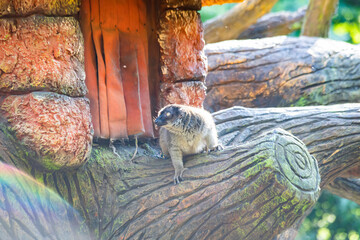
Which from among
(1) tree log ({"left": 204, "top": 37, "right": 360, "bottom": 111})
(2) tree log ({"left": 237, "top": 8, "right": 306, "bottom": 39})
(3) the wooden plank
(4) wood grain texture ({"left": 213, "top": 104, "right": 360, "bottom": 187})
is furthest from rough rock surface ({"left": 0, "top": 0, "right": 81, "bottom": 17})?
(2) tree log ({"left": 237, "top": 8, "right": 306, "bottom": 39})

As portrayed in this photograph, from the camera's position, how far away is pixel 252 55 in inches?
306

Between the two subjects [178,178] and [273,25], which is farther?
[273,25]

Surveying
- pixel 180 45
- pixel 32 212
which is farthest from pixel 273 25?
pixel 32 212

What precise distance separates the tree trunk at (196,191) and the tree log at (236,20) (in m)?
5.08

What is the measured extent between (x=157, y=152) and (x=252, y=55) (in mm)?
3435

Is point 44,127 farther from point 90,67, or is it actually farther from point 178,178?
point 178,178

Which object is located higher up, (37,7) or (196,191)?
(37,7)

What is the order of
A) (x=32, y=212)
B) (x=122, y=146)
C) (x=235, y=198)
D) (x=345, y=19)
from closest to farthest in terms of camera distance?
(x=32, y=212) → (x=235, y=198) → (x=122, y=146) → (x=345, y=19)

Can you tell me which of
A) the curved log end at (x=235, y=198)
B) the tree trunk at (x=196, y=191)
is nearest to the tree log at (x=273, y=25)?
the tree trunk at (x=196, y=191)

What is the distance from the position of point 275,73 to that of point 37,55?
4.54 m

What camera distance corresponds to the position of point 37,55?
392 centimetres

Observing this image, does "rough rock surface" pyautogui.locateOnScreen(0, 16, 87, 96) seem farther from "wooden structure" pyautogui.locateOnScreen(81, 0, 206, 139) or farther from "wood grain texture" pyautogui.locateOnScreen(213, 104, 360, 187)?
"wood grain texture" pyautogui.locateOnScreen(213, 104, 360, 187)

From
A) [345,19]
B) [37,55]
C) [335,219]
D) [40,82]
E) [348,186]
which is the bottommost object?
[335,219]

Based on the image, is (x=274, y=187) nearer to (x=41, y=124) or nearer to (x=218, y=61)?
(x=41, y=124)
